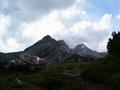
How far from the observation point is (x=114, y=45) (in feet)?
131

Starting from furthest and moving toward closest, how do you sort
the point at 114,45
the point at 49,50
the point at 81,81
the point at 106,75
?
the point at 49,50, the point at 114,45, the point at 81,81, the point at 106,75

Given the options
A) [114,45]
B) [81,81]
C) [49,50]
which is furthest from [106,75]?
[49,50]

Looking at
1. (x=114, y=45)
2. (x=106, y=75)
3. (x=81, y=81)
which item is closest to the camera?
(x=106, y=75)

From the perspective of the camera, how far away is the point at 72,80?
101 feet

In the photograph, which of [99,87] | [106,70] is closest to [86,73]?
[106,70]

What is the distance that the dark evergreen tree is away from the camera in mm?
38969

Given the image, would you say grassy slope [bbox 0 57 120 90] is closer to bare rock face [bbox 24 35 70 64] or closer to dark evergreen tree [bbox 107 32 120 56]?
dark evergreen tree [bbox 107 32 120 56]

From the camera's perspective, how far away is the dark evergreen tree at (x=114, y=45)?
39.0 meters

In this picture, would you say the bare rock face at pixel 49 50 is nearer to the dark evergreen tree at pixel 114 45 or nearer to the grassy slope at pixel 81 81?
the dark evergreen tree at pixel 114 45

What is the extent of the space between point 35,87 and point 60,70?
450 inches

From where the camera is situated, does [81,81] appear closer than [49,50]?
Yes

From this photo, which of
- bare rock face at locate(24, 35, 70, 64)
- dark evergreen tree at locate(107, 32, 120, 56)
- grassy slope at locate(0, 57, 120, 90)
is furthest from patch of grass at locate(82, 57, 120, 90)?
bare rock face at locate(24, 35, 70, 64)

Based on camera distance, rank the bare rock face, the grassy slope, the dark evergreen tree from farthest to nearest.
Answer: the bare rock face
the dark evergreen tree
the grassy slope

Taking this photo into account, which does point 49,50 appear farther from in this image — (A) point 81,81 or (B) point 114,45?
(A) point 81,81
